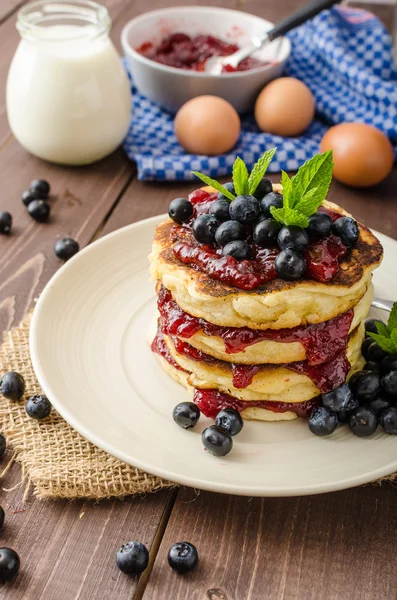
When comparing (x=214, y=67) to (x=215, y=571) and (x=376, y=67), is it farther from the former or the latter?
(x=215, y=571)

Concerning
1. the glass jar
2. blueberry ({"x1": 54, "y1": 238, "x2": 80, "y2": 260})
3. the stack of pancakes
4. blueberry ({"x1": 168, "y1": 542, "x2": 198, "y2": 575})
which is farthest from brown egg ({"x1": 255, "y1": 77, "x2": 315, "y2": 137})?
blueberry ({"x1": 168, "y1": 542, "x2": 198, "y2": 575})

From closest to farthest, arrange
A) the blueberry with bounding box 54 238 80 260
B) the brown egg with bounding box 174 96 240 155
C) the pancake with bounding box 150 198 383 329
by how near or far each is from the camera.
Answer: the pancake with bounding box 150 198 383 329, the blueberry with bounding box 54 238 80 260, the brown egg with bounding box 174 96 240 155

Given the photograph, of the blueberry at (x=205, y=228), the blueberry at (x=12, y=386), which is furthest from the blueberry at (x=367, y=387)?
the blueberry at (x=12, y=386)

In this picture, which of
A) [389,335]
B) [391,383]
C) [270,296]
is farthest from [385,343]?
[270,296]

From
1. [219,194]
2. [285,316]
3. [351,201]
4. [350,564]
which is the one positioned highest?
[219,194]

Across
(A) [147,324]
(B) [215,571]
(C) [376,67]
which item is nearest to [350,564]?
(B) [215,571]

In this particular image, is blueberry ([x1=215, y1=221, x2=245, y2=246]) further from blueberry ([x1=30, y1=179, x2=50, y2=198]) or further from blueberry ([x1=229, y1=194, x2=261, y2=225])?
blueberry ([x1=30, y1=179, x2=50, y2=198])
